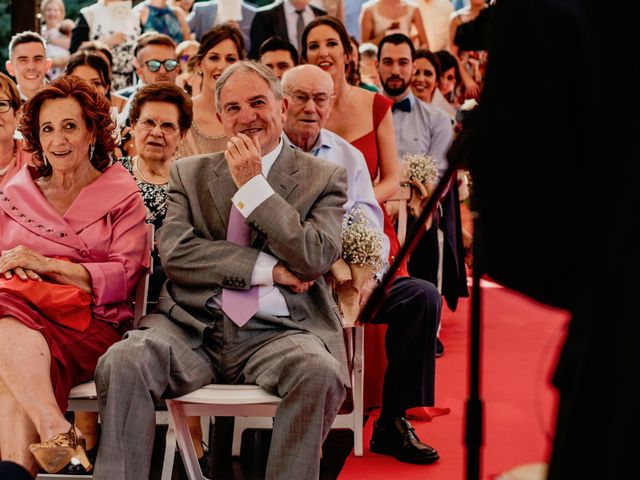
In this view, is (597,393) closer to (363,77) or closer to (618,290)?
(618,290)

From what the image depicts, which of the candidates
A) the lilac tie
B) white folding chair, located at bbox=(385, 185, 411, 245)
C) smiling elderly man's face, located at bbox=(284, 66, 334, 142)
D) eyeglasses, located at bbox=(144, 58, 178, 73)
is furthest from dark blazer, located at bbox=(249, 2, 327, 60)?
the lilac tie

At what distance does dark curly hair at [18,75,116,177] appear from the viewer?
4.24 meters

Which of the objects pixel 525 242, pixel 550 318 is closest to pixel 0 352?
pixel 525 242

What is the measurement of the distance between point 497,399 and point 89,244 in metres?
2.37

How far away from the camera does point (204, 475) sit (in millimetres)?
4234

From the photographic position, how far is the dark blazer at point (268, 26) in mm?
8000

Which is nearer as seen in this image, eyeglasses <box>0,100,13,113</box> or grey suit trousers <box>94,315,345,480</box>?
grey suit trousers <box>94,315,345,480</box>

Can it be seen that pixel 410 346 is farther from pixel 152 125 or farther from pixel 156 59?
pixel 156 59

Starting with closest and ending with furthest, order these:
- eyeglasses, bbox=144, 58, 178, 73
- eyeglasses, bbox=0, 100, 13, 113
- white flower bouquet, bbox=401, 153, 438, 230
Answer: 1. eyeglasses, bbox=0, 100, 13, 113
2. white flower bouquet, bbox=401, 153, 438, 230
3. eyeglasses, bbox=144, 58, 178, 73

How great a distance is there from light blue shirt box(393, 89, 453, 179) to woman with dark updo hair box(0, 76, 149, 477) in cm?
284

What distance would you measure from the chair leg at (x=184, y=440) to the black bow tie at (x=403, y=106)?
3.58 meters

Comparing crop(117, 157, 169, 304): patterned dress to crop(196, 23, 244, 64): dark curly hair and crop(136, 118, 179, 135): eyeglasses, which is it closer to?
crop(136, 118, 179, 135): eyeglasses

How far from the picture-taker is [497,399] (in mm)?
5297

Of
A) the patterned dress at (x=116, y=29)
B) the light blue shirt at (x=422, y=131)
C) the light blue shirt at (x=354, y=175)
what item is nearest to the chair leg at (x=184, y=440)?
the light blue shirt at (x=354, y=175)
